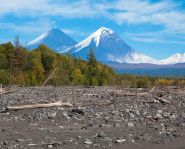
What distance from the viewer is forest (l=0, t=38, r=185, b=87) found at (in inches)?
3610

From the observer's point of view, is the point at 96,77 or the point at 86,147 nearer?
the point at 86,147

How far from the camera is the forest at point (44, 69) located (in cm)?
9169

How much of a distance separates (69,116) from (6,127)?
4.02m

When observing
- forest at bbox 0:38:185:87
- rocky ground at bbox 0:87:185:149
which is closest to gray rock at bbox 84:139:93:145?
rocky ground at bbox 0:87:185:149

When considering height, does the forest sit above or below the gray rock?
above

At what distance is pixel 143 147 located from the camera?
1489cm

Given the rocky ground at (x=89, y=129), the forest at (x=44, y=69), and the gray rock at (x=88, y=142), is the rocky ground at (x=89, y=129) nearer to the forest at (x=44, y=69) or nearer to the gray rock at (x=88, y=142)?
the gray rock at (x=88, y=142)

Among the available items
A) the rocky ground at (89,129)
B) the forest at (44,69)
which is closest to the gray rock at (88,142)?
the rocky ground at (89,129)

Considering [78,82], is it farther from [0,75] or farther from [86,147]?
[86,147]

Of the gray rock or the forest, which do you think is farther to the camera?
the forest

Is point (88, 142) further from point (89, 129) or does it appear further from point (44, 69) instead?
point (44, 69)

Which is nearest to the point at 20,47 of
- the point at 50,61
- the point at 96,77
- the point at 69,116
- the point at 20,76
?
the point at 20,76

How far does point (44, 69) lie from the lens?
106625mm

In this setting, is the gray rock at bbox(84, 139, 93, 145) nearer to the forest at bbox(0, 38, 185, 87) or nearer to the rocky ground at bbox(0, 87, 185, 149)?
the rocky ground at bbox(0, 87, 185, 149)
